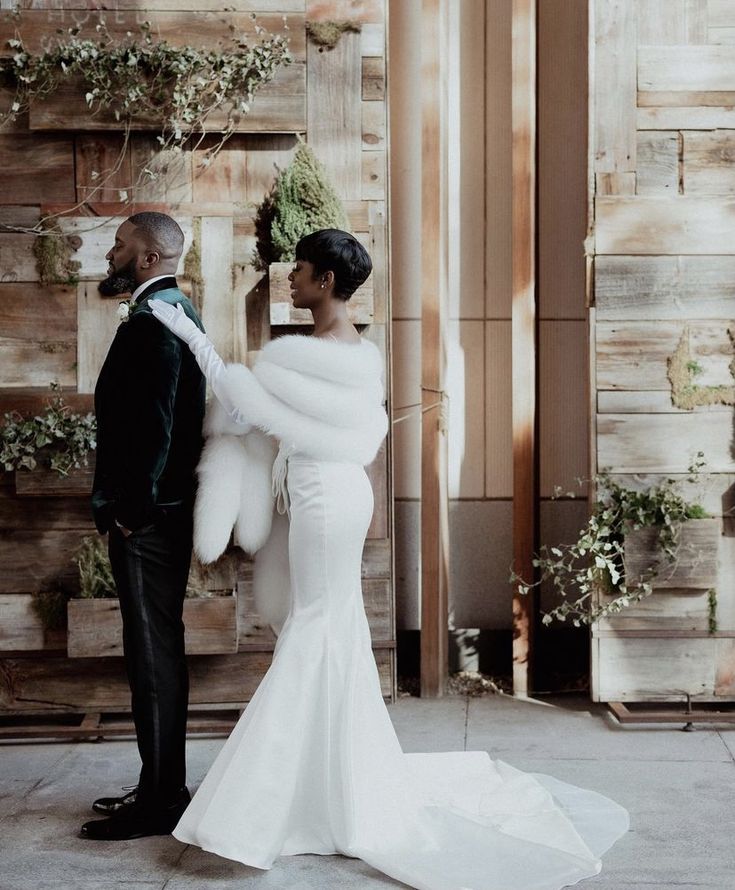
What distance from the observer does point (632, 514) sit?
4.29m

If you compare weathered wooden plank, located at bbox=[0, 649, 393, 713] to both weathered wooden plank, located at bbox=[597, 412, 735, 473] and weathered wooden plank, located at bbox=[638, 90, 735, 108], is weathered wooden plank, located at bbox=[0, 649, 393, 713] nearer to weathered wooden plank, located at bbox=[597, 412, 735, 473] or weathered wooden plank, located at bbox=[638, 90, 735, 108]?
weathered wooden plank, located at bbox=[597, 412, 735, 473]

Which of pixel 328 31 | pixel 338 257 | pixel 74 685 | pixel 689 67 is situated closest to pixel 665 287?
pixel 689 67

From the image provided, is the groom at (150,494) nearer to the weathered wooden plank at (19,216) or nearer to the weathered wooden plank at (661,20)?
the weathered wooden plank at (19,216)

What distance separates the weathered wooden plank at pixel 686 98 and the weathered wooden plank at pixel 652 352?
830 millimetres

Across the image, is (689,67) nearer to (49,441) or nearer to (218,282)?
(218,282)

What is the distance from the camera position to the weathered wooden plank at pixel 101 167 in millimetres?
4340

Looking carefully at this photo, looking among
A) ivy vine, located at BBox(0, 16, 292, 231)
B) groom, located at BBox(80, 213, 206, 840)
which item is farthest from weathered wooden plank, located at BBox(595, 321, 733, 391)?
groom, located at BBox(80, 213, 206, 840)

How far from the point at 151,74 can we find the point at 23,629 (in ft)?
7.06

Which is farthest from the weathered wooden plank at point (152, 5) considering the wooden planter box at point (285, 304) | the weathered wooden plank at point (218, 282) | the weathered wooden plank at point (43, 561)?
the weathered wooden plank at point (43, 561)

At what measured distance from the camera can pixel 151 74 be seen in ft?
13.8

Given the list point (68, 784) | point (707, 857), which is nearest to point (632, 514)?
point (707, 857)

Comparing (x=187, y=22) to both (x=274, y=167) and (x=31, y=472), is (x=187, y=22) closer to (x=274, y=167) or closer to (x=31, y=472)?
(x=274, y=167)

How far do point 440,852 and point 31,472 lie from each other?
7.12 ft

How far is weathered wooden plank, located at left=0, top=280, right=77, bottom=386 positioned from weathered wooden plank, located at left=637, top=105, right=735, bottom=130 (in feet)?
7.55
